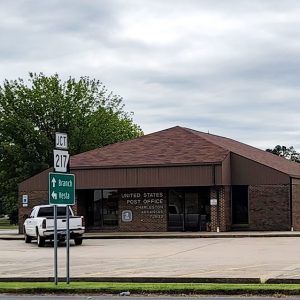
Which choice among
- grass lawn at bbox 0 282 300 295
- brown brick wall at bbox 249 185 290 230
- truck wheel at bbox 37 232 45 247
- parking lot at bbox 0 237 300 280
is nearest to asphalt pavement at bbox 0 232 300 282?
parking lot at bbox 0 237 300 280

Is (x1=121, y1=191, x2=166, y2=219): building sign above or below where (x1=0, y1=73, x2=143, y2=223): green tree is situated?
below

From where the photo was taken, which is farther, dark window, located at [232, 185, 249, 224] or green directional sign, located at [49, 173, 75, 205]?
dark window, located at [232, 185, 249, 224]

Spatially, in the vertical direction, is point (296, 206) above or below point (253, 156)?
below

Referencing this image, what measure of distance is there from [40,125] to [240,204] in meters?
24.0

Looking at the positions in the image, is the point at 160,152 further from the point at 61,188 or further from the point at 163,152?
the point at 61,188

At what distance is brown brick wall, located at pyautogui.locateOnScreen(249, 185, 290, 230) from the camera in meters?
39.3

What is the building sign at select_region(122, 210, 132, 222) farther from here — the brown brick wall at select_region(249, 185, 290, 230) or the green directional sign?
the green directional sign

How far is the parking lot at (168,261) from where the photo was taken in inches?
713

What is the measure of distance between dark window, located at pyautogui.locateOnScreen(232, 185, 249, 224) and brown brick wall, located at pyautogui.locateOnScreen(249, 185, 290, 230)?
2.55ft

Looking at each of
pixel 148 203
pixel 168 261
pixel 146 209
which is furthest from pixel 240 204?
pixel 168 261

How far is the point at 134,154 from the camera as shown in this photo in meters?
Result: 42.6

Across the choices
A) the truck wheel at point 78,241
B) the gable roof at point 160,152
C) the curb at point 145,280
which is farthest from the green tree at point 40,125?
the curb at point 145,280

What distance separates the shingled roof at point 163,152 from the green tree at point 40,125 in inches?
591

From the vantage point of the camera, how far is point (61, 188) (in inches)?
593
